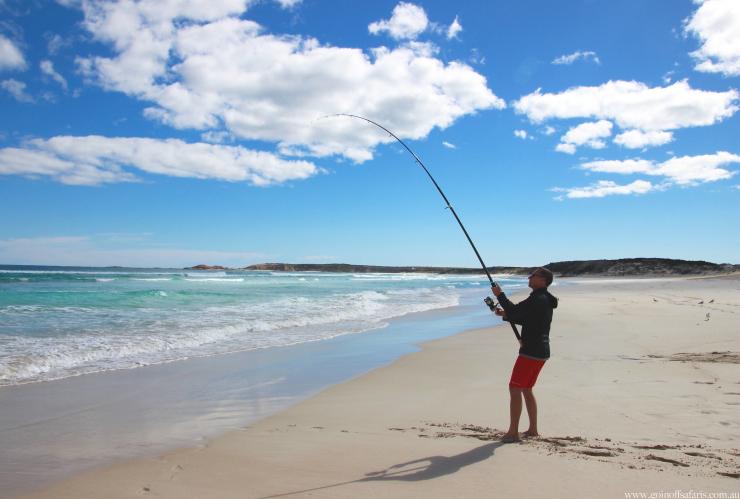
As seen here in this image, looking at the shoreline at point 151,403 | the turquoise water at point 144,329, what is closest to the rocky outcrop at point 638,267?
the turquoise water at point 144,329

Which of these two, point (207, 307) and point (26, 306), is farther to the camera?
point (207, 307)

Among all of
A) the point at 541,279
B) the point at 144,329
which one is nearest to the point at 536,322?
the point at 541,279

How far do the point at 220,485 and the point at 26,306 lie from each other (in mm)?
16946

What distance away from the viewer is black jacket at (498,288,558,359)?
172 inches

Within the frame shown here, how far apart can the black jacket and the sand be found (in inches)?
30.8

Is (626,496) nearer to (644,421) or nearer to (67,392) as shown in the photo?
(644,421)

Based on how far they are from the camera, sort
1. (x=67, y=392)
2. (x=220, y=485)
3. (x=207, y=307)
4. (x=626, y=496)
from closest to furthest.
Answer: (x=626, y=496) < (x=220, y=485) < (x=67, y=392) < (x=207, y=307)

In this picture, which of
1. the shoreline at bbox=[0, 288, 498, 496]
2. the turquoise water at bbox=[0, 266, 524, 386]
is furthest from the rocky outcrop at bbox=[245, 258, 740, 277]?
the shoreline at bbox=[0, 288, 498, 496]

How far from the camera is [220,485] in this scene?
346cm

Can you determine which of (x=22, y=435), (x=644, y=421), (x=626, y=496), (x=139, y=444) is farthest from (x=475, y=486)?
(x=22, y=435)

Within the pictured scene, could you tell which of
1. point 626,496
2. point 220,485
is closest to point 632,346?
point 626,496

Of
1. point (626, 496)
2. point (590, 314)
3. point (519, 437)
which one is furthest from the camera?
point (590, 314)

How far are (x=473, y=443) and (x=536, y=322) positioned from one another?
1199mm

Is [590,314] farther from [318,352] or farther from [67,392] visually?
[67,392]
